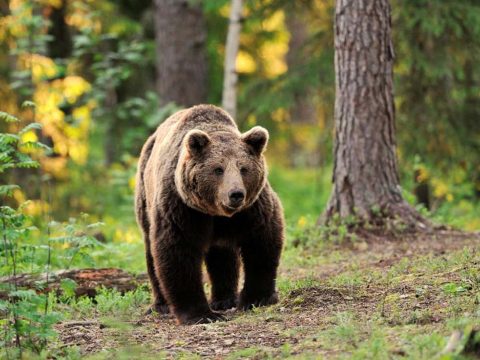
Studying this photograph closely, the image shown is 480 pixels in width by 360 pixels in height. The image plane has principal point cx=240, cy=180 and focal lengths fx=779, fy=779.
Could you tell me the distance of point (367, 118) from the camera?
9.85 metres

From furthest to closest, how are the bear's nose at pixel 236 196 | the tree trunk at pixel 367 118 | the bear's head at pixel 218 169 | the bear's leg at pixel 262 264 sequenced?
the tree trunk at pixel 367 118 < the bear's leg at pixel 262 264 < the bear's head at pixel 218 169 < the bear's nose at pixel 236 196

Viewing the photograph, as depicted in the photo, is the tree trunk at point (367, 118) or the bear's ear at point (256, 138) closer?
the bear's ear at point (256, 138)

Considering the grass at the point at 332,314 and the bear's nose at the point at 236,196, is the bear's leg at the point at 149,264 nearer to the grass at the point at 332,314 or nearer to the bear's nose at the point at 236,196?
the grass at the point at 332,314

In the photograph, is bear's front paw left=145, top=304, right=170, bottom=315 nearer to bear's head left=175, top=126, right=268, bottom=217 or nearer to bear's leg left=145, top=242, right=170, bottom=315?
bear's leg left=145, top=242, right=170, bottom=315

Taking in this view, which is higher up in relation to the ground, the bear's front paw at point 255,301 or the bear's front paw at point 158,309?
the bear's front paw at point 255,301

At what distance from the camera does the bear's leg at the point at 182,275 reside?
696cm

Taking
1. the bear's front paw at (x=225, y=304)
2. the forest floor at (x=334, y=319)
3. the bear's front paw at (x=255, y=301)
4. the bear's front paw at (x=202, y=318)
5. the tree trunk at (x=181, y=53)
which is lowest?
the bear's front paw at (x=225, y=304)

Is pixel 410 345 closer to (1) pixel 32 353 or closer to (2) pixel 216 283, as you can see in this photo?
(1) pixel 32 353

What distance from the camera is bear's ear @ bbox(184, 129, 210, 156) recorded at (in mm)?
6734

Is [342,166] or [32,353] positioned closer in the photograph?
[32,353]

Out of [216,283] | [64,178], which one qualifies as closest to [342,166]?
[216,283]

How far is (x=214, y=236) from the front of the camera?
715cm

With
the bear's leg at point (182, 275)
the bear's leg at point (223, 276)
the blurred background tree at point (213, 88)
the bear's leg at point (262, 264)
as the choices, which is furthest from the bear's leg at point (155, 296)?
the blurred background tree at point (213, 88)

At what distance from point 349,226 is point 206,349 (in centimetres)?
458
